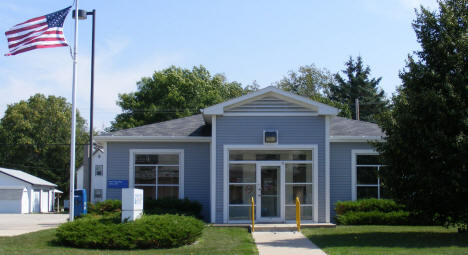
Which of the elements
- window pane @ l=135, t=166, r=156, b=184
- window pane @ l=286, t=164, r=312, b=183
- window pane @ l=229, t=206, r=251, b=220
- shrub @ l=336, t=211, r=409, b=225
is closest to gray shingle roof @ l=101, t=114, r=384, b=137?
window pane @ l=135, t=166, r=156, b=184

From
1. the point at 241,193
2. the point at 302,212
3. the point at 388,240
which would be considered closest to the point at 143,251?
the point at 388,240

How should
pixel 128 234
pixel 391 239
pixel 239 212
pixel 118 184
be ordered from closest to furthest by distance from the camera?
pixel 128 234
pixel 391 239
pixel 239 212
pixel 118 184

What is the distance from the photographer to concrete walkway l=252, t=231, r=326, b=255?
40.3ft

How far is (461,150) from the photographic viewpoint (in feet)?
43.0

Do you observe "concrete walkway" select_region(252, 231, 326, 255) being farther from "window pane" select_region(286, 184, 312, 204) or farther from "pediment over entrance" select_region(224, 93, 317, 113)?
"pediment over entrance" select_region(224, 93, 317, 113)

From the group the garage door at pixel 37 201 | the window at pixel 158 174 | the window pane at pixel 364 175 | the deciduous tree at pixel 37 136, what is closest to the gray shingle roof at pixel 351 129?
the window pane at pixel 364 175

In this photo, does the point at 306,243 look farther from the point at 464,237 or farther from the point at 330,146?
the point at 330,146

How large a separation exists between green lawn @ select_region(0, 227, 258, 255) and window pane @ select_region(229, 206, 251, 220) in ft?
10.6

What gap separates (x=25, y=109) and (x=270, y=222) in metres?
49.1

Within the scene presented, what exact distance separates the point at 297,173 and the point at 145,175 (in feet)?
19.8

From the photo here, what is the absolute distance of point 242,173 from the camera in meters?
19.2

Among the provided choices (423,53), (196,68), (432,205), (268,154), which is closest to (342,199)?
(268,154)

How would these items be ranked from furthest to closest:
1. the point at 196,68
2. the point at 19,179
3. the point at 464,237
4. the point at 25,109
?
the point at 25,109 → the point at 196,68 → the point at 19,179 → the point at 464,237

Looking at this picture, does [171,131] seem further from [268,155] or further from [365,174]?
[365,174]
